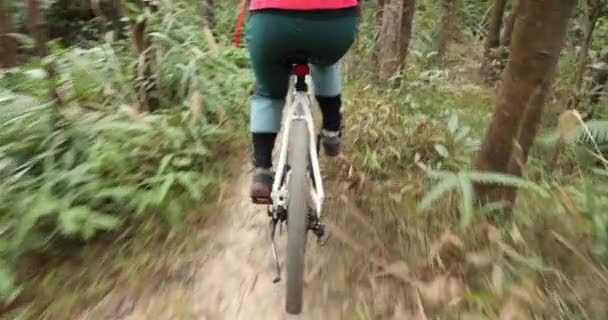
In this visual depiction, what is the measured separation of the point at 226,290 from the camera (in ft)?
9.66

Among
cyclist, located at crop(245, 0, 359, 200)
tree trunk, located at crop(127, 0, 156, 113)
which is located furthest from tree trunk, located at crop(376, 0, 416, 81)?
cyclist, located at crop(245, 0, 359, 200)

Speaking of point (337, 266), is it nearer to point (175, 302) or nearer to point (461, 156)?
point (175, 302)

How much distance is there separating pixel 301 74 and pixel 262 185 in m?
0.65

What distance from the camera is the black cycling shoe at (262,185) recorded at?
117 inches

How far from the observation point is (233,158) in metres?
4.32

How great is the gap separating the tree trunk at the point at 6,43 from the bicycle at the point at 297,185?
3186 mm

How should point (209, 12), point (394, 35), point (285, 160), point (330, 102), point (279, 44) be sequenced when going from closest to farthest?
point (279, 44) < point (285, 160) < point (330, 102) < point (394, 35) < point (209, 12)

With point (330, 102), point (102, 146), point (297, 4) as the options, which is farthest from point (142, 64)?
point (297, 4)

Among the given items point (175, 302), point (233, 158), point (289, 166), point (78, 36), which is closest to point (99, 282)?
point (175, 302)

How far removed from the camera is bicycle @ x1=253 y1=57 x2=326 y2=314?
2445 millimetres

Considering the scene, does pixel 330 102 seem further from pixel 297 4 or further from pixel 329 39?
pixel 297 4

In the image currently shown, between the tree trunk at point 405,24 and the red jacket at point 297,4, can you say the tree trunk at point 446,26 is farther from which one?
the red jacket at point 297,4

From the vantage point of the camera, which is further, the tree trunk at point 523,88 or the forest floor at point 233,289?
the forest floor at point 233,289

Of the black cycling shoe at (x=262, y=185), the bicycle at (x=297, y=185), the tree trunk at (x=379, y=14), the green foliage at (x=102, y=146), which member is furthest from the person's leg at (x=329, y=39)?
the tree trunk at (x=379, y=14)
